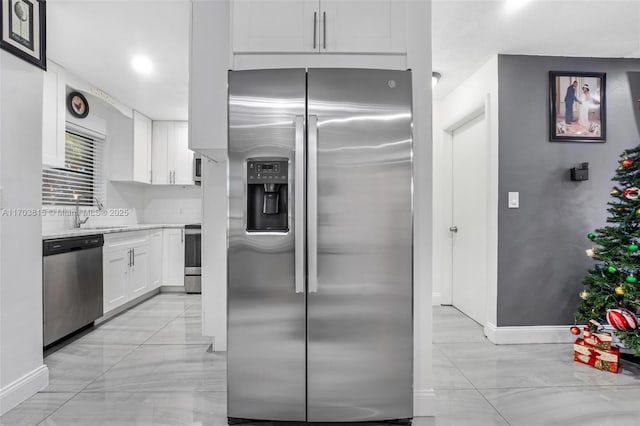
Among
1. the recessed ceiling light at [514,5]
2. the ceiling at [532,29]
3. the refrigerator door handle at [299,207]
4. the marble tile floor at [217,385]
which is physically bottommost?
the marble tile floor at [217,385]

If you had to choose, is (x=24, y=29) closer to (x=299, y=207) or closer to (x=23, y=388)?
(x=299, y=207)

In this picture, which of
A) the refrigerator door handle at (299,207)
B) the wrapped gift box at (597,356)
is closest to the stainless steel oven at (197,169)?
the refrigerator door handle at (299,207)

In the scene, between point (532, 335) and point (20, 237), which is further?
point (532, 335)

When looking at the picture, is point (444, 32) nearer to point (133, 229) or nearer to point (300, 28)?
point (300, 28)

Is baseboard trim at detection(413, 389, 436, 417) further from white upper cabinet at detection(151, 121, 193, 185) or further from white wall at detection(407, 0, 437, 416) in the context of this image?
white upper cabinet at detection(151, 121, 193, 185)

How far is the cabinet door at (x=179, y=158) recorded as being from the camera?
5457mm

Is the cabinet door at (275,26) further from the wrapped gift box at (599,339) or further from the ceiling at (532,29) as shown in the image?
the wrapped gift box at (599,339)

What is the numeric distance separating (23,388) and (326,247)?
6.43 ft

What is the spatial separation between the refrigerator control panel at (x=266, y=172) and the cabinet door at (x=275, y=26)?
0.61 m

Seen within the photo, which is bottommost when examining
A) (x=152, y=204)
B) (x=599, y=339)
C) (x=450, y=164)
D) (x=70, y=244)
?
(x=599, y=339)

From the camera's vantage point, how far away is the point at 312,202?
5.90 feet

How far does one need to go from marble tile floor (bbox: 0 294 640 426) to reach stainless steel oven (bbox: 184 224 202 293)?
1634 millimetres

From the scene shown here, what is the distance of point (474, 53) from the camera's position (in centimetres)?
314

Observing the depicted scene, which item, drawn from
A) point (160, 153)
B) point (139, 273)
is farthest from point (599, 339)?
point (160, 153)
